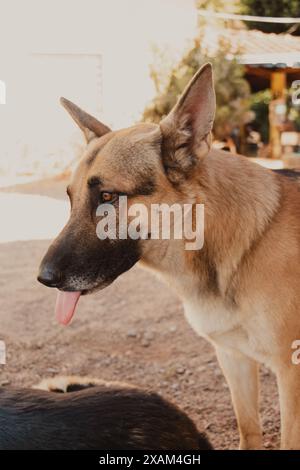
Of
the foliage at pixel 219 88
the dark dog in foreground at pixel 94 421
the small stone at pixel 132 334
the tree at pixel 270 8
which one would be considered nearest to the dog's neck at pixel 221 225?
the dark dog in foreground at pixel 94 421

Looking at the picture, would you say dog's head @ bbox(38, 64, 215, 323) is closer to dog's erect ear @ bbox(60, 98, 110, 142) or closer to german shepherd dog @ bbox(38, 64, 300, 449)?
german shepherd dog @ bbox(38, 64, 300, 449)

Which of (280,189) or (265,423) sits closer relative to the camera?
(280,189)

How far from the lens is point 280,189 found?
2.78 meters

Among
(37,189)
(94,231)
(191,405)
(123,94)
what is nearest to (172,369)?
(191,405)

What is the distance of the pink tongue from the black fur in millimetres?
→ 310

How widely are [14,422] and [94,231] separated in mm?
756

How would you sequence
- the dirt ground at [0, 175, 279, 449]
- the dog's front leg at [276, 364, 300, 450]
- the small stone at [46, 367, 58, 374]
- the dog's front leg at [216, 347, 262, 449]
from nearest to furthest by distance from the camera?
the dog's front leg at [276, 364, 300, 450] → the dog's front leg at [216, 347, 262, 449] → the dirt ground at [0, 175, 279, 449] → the small stone at [46, 367, 58, 374]

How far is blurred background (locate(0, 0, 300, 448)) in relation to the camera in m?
4.12

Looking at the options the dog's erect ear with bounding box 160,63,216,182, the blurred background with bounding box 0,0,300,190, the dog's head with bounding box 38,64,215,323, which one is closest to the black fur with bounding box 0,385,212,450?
the dog's head with bounding box 38,64,215,323

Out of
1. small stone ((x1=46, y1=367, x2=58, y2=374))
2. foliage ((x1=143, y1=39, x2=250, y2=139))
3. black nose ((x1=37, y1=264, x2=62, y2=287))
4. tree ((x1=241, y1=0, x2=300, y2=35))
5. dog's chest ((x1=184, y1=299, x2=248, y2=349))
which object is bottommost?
small stone ((x1=46, y1=367, x2=58, y2=374))

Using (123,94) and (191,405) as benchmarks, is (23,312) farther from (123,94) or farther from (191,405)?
(123,94)

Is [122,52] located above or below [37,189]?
above

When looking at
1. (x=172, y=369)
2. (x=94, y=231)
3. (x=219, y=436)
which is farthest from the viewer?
(x=172, y=369)

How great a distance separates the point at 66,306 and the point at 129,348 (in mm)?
1831
